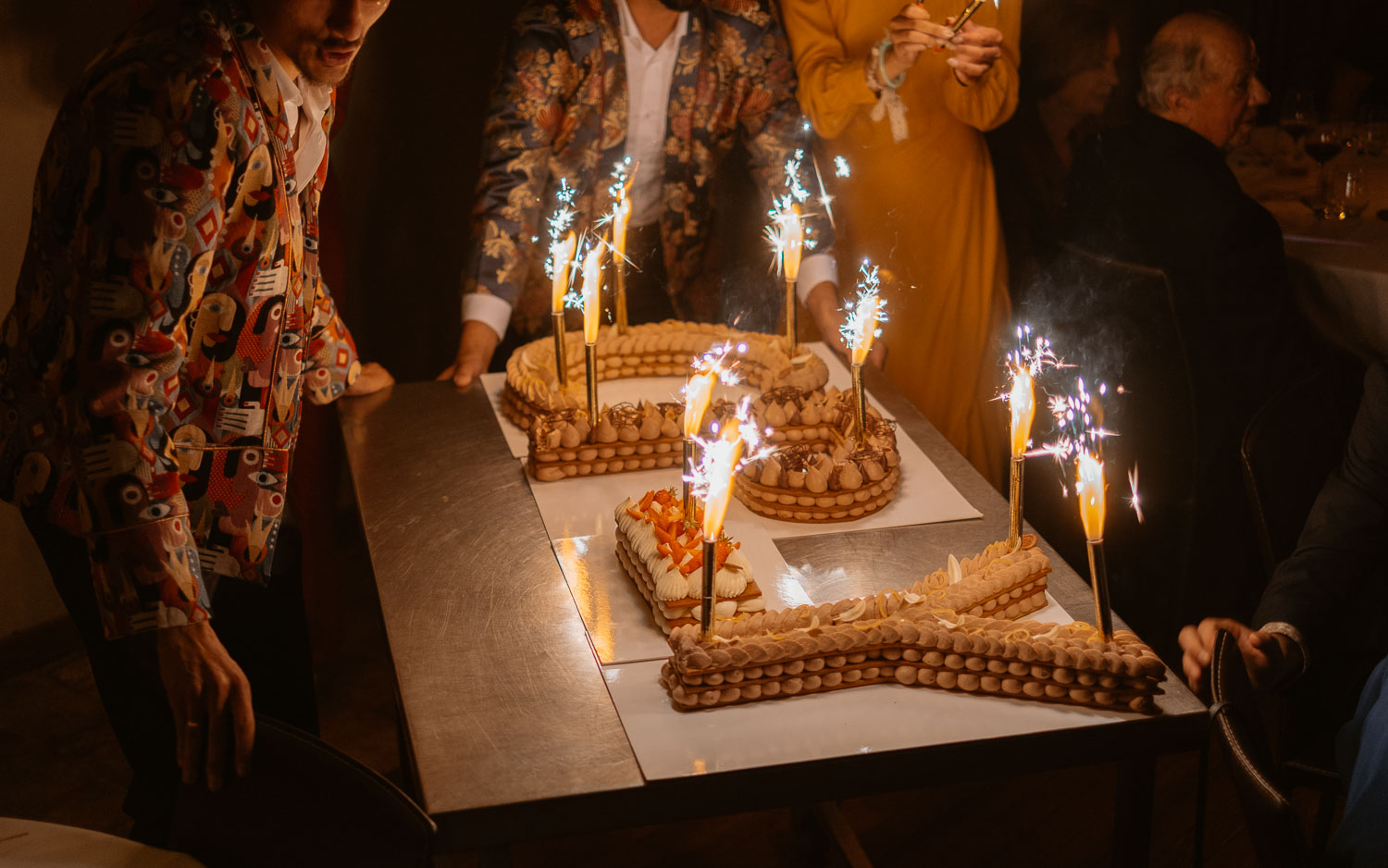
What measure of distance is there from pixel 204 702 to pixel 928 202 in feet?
8.07

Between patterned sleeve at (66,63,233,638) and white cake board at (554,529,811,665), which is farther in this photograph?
white cake board at (554,529,811,665)

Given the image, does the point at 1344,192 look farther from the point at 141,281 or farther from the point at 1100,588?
the point at 141,281

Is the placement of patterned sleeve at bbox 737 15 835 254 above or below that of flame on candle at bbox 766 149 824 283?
above

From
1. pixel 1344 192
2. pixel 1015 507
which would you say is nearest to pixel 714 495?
pixel 1015 507

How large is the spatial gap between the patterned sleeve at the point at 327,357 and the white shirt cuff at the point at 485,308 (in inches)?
15.4

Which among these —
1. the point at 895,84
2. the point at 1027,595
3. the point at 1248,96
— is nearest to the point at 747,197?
the point at 895,84

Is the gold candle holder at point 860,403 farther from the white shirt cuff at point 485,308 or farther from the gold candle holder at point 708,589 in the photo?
the white shirt cuff at point 485,308

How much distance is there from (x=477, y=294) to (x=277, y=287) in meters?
1.17

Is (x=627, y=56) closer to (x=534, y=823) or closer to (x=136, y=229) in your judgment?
(x=136, y=229)

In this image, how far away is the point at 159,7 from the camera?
5.29 ft

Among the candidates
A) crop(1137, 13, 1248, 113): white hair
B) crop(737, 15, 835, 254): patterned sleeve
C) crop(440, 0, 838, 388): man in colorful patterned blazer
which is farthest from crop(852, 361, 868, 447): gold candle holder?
crop(1137, 13, 1248, 113): white hair

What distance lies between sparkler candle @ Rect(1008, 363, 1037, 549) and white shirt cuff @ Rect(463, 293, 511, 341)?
1.35 metres

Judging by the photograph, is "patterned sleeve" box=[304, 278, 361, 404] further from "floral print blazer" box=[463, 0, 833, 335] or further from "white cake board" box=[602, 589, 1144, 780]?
"white cake board" box=[602, 589, 1144, 780]

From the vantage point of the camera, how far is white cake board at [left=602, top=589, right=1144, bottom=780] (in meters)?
1.54
